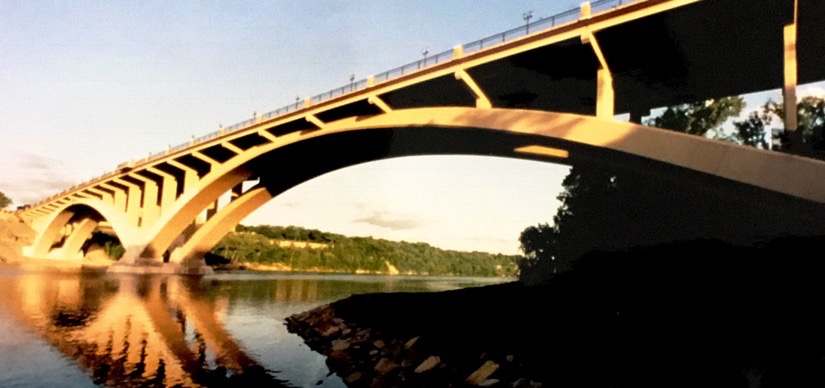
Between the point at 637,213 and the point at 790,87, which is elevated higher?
the point at 790,87

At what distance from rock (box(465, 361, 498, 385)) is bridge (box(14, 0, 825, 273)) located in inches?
398

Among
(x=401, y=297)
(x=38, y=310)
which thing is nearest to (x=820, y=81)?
(x=401, y=297)

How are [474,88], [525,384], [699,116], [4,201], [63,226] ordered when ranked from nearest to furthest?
[525,384]
[474,88]
[699,116]
[63,226]
[4,201]

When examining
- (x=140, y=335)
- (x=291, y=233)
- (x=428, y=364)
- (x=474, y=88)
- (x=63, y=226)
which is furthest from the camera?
(x=291, y=233)

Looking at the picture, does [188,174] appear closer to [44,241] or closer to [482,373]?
[482,373]

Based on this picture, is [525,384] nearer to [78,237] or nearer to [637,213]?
[637,213]

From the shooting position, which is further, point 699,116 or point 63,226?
point 63,226

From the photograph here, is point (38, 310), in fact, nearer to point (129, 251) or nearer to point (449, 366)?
point (449, 366)

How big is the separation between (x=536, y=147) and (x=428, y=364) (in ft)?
57.0

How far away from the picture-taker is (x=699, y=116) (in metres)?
28.5

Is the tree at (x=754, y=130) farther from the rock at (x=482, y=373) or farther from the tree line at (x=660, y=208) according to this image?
the rock at (x=482, y=373)

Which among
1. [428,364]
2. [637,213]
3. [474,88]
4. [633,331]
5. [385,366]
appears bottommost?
[385,366]

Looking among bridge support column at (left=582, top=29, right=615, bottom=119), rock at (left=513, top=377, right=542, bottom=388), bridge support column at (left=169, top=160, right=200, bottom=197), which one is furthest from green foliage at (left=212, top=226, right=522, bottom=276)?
rock at (left=513, top=377, right=542, bottom=388)

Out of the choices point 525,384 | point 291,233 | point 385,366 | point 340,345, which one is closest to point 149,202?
point 340,345
